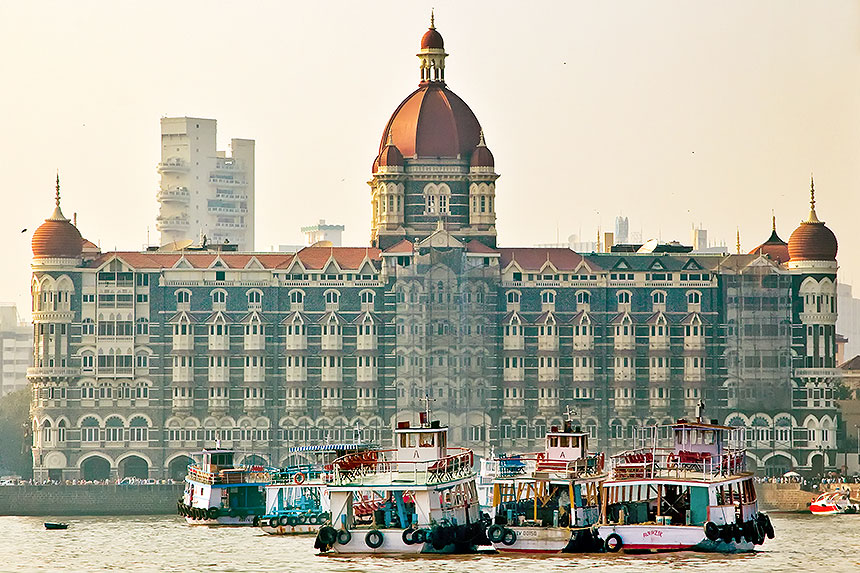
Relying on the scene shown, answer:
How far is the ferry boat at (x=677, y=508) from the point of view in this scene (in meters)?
113

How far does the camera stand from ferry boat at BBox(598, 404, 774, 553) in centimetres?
11331

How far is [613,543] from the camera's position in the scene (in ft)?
372

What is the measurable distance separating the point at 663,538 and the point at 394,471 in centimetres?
1337

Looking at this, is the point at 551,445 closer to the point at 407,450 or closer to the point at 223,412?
the point at 407,450

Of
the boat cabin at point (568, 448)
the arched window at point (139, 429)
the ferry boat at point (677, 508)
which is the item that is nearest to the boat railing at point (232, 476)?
the boat cabin at point (568, 448)

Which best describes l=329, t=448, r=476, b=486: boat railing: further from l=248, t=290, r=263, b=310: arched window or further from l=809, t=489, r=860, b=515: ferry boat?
l=248, t=290, r=263, b=310: arched window

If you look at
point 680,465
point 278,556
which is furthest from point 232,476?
point 680,465

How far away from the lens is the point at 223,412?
19750 cm

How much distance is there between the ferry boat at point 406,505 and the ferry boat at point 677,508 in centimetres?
691

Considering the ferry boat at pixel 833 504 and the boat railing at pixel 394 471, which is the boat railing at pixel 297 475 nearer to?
the boat railing at pixel 394 471

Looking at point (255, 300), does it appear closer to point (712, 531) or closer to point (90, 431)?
point (90, 431)

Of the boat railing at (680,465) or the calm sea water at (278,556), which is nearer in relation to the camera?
the calm sea water at (278,556)

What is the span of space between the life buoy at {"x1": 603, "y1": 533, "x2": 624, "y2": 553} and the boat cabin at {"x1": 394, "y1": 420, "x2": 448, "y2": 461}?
9.41m

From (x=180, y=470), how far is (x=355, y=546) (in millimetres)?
82961
